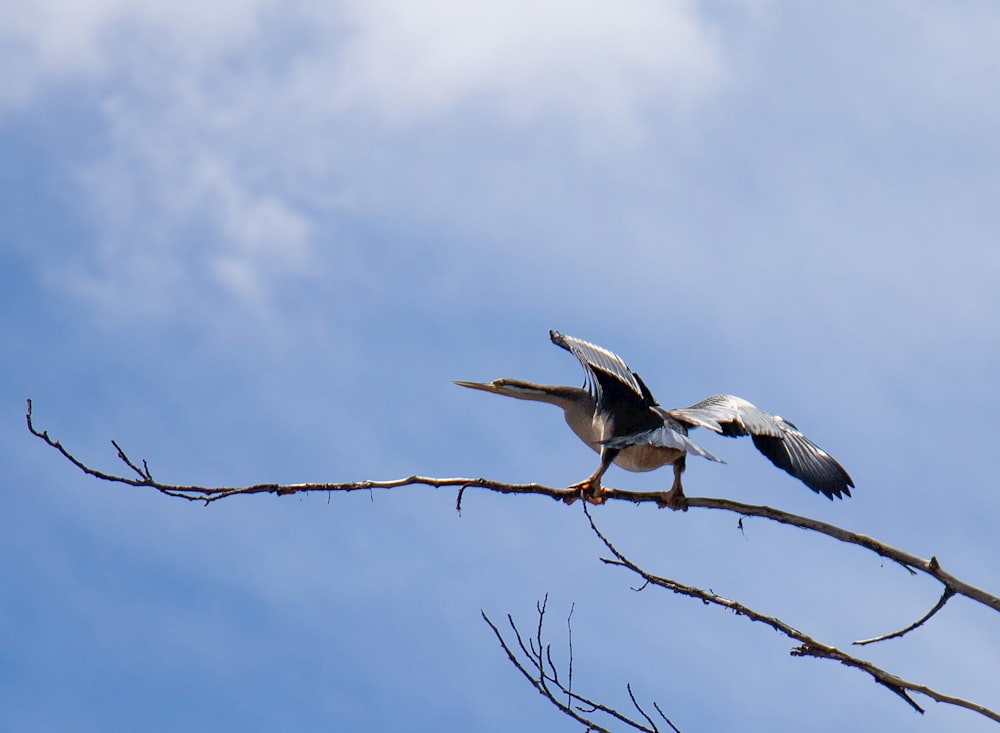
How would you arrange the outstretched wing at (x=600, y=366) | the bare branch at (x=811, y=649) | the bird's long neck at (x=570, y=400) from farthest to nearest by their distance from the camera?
the bird's long neck at (x=570, y=400) → the outstretched wing at (x=600, y=366) → the bare branch at (x=811, y=649)

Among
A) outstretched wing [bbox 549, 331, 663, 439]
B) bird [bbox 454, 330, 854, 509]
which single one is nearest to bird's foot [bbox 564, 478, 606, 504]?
bird [bbox 454, 330, 854, 509]

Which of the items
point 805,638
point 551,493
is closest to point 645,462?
point 551,493

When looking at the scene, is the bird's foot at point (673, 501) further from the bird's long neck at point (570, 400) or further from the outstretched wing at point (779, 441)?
the bird's long neck at point (570, 400)

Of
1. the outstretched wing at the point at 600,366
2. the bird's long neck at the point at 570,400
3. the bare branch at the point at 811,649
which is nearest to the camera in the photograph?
the bare branch at the point at 811,649

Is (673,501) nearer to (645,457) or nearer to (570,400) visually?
(645,457)

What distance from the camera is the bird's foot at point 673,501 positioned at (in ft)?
17.2

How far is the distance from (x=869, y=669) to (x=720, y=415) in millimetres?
2238

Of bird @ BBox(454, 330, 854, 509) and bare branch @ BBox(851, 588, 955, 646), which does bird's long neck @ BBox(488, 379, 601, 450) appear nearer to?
bird @ BBox(454, 330, 854, 509)

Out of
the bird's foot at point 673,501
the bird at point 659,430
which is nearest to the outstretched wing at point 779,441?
the bird at point 659,430

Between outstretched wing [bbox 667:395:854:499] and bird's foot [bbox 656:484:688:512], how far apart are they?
390mm

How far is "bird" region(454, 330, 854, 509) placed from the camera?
17.9 ft

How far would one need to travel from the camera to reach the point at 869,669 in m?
3.82

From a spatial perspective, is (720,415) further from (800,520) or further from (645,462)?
(800,520)

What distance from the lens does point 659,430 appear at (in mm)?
5500
